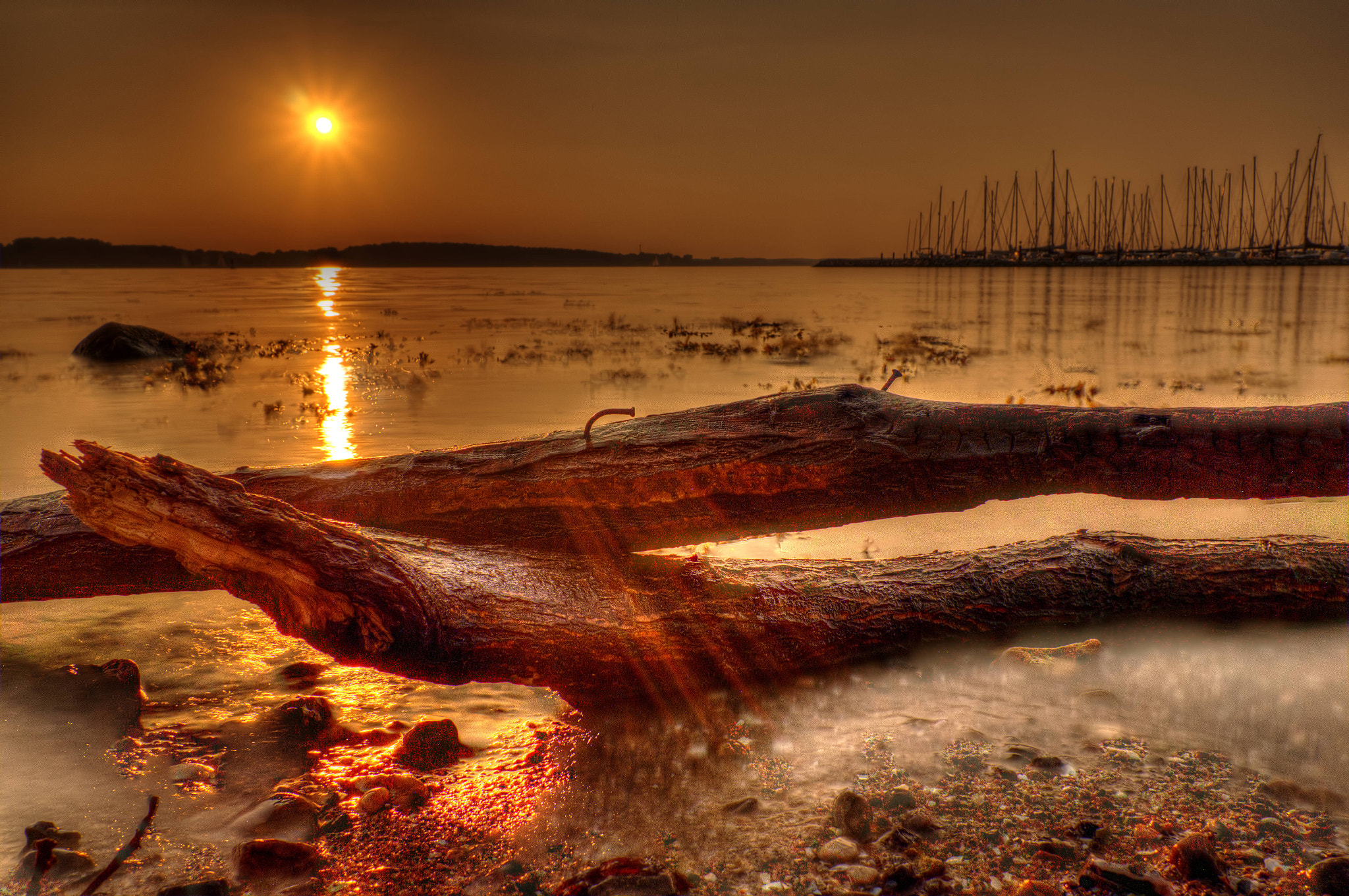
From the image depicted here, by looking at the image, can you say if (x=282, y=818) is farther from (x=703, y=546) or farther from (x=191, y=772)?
(x=703, y=546)

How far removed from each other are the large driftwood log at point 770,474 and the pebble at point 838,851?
1695 mm

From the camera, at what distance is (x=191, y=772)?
112 inches

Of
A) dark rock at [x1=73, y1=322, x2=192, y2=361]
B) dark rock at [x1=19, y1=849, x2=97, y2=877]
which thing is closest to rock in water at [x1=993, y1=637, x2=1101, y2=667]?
dark rock at [x1=19, y1=849, x2=97, y2=877]

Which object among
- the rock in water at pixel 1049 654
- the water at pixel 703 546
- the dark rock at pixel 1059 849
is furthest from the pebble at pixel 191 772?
the rock in water at pixel 1049 654

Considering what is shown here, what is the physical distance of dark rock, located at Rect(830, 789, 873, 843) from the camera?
240 cm

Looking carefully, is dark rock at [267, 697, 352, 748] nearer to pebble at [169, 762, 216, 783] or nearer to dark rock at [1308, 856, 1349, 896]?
pebble at [169, 762, 216, 783]

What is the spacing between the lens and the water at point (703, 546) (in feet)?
9.63

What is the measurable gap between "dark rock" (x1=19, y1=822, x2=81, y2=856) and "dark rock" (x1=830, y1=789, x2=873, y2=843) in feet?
7.77

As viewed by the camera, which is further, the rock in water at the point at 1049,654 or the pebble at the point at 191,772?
the rock in water at the point at 1049,654

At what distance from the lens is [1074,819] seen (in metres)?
2.47

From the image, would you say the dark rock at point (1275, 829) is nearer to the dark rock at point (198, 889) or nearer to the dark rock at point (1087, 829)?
the dark rock at point (1087, 829)

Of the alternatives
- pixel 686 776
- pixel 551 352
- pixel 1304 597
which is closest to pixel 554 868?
pixel 686 776

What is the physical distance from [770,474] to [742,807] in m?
1.57

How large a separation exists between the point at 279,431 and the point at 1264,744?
9251 mm
